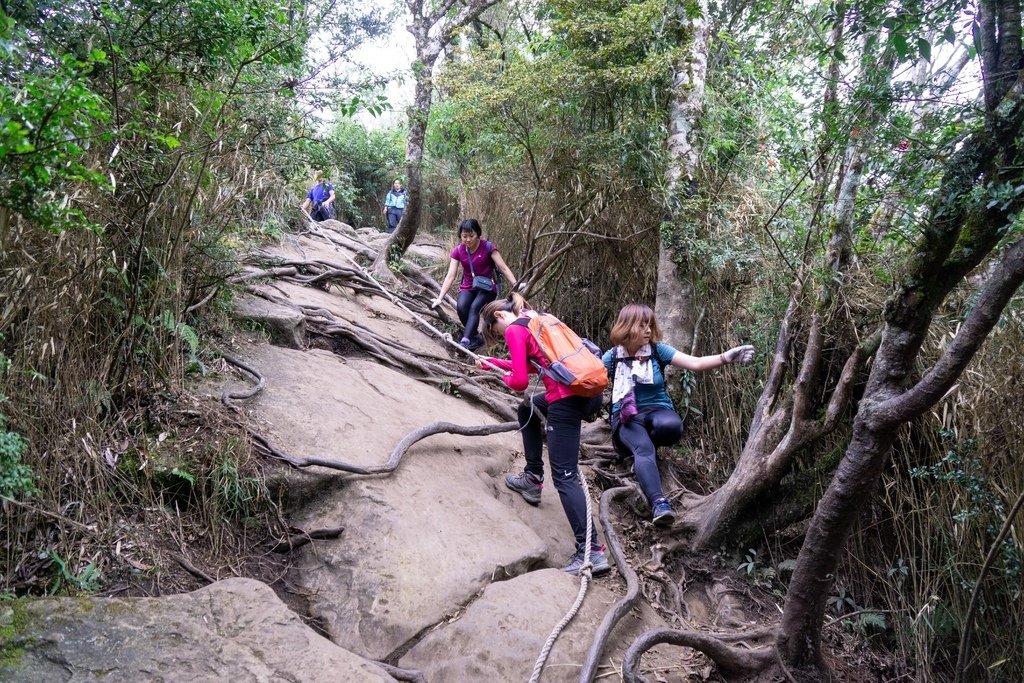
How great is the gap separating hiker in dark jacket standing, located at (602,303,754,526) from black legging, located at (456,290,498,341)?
2981 mm

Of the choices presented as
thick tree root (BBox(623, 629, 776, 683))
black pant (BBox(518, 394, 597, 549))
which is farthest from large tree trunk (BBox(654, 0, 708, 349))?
Result: thick tree root (BBox(623, 629, 776, 683))

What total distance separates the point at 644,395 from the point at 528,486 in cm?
104

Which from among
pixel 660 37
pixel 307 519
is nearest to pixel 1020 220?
pixel 307 519

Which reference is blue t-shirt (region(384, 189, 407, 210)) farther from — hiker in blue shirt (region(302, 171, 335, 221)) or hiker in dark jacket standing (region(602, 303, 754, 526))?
hiker in dark jacket standing (region(602, 303, 754, 526))

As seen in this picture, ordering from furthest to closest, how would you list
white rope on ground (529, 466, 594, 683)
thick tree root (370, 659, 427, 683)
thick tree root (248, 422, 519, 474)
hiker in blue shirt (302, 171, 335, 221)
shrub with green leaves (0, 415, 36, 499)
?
hiker in blue shirt (302, 171, 335, 221)
thick tree root (248, 422, 519, 474)
white rope on ground (529, 466, 594, 683)
thick tree root (370, 659, 427, 683)
shrub with green leaves (0, 415, 36, 499)

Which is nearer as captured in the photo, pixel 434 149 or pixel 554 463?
pixel 554 463

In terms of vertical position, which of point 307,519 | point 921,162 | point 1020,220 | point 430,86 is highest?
point 430,86

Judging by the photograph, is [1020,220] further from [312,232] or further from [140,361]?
[312,232]

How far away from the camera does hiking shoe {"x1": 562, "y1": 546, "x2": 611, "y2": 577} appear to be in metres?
3.91

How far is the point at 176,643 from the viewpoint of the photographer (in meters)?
2.44

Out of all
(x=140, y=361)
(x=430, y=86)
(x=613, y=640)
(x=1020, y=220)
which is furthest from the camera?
(x=430, y=86)

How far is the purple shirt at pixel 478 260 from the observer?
7027 mm

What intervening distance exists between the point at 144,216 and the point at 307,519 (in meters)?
1.84

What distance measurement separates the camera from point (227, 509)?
3.49 meters
